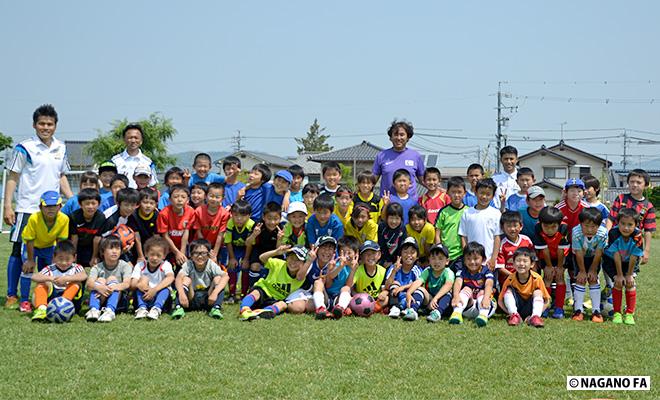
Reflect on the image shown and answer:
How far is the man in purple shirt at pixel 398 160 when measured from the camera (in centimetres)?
813

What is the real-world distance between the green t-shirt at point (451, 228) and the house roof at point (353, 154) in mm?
36893

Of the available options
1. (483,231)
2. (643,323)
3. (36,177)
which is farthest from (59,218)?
(643,323)

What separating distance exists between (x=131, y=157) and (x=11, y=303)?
7.95 ft

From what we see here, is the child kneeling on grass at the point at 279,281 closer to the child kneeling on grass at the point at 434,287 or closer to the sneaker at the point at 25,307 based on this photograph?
the child kneeling on grass at the point at 434,287

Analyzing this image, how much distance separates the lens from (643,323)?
262 inches

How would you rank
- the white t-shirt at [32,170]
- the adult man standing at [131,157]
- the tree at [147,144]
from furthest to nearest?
1. the tree at [147,144]
2. the adult man standing at [131,157]
3. the white t-shirt at [32,170]

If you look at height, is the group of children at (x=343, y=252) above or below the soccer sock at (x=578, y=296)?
above

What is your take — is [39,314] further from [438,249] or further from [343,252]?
[438,249]

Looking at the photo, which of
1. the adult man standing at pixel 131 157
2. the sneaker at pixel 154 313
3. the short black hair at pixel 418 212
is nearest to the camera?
the sneaker at pixel 154 313

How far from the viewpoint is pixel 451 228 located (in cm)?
746

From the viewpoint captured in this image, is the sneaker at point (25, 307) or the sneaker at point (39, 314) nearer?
the sneaker at point (39, 314)

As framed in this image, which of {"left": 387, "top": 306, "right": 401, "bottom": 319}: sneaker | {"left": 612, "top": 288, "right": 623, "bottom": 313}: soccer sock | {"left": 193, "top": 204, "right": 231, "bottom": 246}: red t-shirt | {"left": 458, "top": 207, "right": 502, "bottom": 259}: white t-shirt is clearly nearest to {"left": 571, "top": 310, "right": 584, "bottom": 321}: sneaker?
{"left": 612, "top": 288, "right": 623, "bottom": 313}: soccer sock

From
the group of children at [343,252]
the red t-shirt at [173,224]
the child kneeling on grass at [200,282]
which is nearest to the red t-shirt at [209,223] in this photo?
the group of children at [343,252]

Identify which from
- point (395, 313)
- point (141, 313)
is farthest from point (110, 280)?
point (395, 313)
